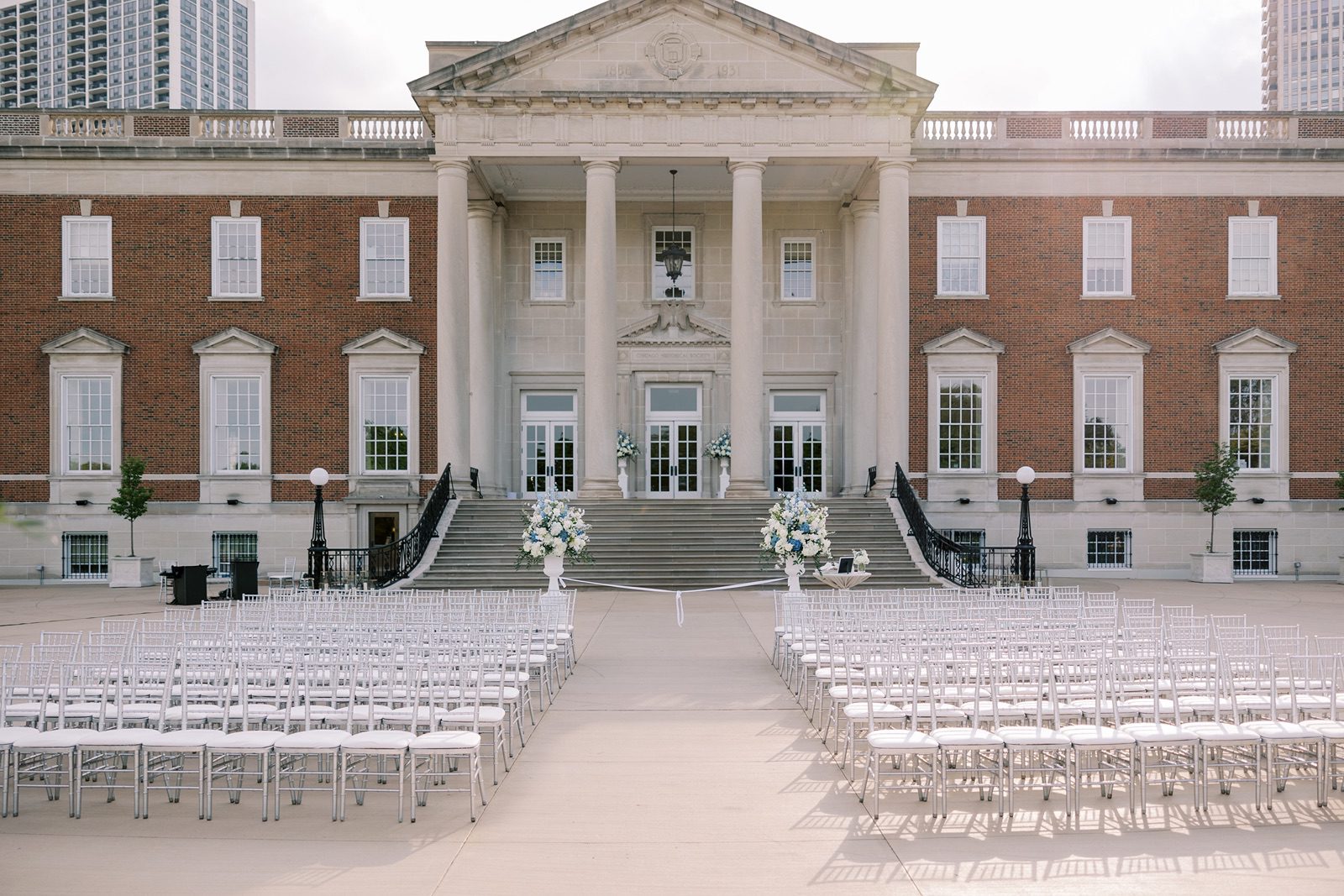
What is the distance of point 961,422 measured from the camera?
34.5m

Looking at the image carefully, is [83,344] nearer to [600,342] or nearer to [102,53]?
[600,342]

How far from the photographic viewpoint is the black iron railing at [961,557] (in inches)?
1011

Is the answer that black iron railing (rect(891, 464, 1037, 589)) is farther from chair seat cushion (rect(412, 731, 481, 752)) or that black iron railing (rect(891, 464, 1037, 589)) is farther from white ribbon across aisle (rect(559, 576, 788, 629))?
chair seat cushion (rect(412, 731, 481, 752))

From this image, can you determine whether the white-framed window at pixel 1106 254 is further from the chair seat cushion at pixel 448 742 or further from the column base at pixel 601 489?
the chair seat cushion at pixel 448 742

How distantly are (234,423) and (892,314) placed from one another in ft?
63.4

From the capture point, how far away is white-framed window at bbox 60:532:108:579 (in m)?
33.5

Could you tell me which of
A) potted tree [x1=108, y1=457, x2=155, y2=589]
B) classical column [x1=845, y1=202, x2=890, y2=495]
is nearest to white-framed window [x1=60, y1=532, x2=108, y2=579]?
potted tree [x1=108, y1=457, x2=155, y2=589]

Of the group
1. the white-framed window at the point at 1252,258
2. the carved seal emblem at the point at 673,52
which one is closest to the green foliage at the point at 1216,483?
the white-framed window at the point at 1252,258

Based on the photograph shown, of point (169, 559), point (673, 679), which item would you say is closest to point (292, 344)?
point (169, 559)

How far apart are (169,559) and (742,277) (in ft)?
60.8

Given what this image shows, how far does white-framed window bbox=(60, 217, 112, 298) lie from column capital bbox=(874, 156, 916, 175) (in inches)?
886

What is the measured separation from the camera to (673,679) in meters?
15.2

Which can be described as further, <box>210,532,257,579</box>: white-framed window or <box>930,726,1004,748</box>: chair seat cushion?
<box>210,532,257,579</box>: white-framed window

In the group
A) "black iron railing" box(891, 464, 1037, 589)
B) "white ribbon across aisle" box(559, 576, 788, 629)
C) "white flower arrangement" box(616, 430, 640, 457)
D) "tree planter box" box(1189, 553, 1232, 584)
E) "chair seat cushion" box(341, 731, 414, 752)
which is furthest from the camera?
"white flower arrangement" box(616, 430, 640, 457)
